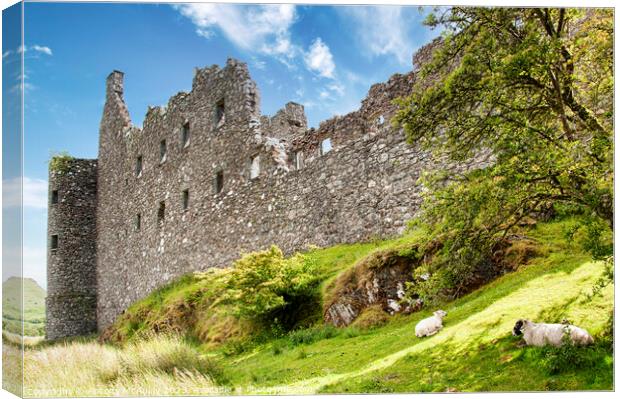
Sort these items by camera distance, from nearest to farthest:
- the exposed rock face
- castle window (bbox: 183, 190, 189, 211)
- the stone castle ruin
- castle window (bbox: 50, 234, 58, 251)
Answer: the exposed rock face < the stone castle ruin < castle window (bbox: 183, 190, 189, 211) < castle window (bbox: 50, 234, 58, 251)

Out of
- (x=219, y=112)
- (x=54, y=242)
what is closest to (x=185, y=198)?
(x=219, y=112)

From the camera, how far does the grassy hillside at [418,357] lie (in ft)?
21.1

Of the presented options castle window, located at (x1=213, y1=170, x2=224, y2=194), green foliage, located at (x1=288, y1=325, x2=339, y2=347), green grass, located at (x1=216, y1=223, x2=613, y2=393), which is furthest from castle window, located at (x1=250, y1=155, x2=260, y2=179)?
green grass, located at (x1=216, y1=223, x2=613, y2=393)

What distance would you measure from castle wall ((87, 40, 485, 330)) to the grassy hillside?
12.5ft

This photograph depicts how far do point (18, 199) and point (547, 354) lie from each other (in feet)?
22.1

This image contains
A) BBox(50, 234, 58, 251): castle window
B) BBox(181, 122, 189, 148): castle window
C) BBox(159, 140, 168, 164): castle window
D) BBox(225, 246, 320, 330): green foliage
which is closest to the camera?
BBox(225, 246, 320, 330): green foliage

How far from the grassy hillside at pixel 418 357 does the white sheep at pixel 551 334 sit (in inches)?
3.9

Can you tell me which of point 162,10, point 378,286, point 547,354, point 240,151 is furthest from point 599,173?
point 240,151

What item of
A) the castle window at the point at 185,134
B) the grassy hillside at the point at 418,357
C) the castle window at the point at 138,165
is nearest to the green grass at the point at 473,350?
the grassy hillside at the point at 418,357

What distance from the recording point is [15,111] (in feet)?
27.4

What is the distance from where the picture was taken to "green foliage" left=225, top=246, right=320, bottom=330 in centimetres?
1149

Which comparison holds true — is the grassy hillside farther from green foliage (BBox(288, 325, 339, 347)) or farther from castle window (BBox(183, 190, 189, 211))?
castle window (BBox(183, 190, 189, 211))

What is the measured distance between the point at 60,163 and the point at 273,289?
20.5 meters

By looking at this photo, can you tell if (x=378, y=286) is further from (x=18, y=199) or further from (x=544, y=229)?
(x=18, y=199)
